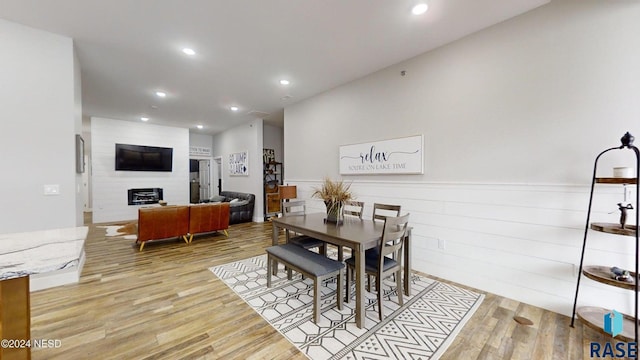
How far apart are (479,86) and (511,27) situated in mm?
639

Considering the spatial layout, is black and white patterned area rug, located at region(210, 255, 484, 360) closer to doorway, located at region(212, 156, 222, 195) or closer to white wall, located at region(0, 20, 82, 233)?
white wall, located at region(0, 20, 82, 233)

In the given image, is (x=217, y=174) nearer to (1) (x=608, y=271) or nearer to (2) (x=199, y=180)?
(2) (x=199, y=180)

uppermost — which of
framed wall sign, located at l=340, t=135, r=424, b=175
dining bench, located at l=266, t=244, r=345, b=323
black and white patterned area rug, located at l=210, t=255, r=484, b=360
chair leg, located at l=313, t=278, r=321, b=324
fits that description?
framed wall sign, located at l=340, t=135, r=424, b=175

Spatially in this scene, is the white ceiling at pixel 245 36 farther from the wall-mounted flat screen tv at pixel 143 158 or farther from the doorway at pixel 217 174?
the doorway at pixel 217 174

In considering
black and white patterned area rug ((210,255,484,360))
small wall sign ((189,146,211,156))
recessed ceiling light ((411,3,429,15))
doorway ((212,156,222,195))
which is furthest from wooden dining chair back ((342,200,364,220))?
small wall sign ((189,146,211,156))

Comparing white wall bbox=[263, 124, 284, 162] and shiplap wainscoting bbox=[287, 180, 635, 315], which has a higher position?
white wall bbox=[263, 124, 284, 162]

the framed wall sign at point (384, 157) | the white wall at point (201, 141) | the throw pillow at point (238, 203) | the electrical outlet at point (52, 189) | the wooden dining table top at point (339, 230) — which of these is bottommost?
the throw pillow at point (238, 203)

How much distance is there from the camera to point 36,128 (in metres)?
2.87

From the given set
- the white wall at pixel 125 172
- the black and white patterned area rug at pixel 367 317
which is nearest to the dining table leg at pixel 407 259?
the black and white patterned area rug at pixel 367 317

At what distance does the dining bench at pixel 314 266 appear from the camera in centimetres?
220

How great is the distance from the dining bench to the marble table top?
1.60 meters

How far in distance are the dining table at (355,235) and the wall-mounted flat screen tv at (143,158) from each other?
21.7 feet

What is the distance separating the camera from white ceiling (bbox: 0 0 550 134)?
2.47 meters

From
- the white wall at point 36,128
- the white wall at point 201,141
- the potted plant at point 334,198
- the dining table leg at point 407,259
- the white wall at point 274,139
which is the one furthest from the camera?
the white wall at point 201,141
